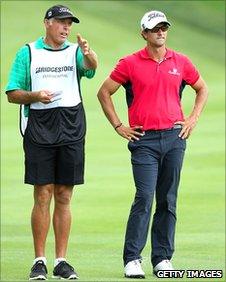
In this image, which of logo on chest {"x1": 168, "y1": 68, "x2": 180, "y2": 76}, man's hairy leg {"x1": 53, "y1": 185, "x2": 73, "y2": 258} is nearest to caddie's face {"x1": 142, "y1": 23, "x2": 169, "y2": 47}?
logo on chest {"x1": 168, "y1": 68, "x2": 180, "y2": 76}

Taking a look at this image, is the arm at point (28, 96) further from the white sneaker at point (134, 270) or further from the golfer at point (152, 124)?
the white sneaker at point (134, 270)

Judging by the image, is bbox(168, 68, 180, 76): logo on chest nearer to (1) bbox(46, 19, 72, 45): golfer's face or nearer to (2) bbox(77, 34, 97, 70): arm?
(2) bbox(77, 34, 97, 70): arm

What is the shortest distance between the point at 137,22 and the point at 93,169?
14547 millimetres

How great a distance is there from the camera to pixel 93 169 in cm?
2141

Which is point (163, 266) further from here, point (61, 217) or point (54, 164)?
point (54, 164)

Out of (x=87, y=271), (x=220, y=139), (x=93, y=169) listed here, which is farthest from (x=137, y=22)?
(x=87, y=271)

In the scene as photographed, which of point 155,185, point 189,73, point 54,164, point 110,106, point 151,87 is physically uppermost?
point 189,73

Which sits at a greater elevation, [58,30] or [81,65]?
[58,30]

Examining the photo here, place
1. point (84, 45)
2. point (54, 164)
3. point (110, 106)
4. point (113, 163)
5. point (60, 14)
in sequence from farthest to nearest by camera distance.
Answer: point (113, 163) → point (110, 106) → point (54, 164) → point (60, 14) → point (84, 45)

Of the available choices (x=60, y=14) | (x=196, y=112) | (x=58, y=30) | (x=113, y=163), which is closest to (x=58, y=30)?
(x=58, y=30)

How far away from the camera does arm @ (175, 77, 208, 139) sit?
10.2 meters

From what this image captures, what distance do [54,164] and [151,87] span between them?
97cm

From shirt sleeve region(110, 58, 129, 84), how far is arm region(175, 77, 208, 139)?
1.81 ft

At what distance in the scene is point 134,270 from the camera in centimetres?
1005
